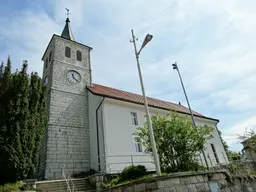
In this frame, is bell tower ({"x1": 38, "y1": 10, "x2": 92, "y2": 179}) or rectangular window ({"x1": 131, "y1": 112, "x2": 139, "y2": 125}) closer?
bell tower ({"x1": 38, "y1": 10, "x2": 92, "y2": 179})

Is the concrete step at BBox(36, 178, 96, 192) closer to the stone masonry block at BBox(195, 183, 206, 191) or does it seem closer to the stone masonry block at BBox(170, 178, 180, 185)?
the stone masonry block at BBox(170, 178, 180, 185)

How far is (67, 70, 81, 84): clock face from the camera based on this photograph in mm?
19509

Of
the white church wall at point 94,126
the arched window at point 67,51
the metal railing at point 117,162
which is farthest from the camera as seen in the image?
the arched window at point 67,51

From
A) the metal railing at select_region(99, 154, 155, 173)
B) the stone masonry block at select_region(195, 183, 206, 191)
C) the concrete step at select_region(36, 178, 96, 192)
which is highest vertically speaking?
the metal railing at select_region(99, 154, 155, 173)

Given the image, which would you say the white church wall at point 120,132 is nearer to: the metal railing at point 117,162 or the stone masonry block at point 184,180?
the metal railing at point 117,162

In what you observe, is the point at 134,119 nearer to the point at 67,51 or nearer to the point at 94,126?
the point at 94,126

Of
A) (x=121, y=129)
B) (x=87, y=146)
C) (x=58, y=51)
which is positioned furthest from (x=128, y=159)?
(x=58, y=51)

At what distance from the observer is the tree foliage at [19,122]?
9383 millimetres

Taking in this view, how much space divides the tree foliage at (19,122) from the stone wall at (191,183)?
188 inches

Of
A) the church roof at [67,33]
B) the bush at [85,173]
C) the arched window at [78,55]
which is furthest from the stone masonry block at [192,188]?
the church roof at [67,33]

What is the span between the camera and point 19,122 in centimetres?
1016

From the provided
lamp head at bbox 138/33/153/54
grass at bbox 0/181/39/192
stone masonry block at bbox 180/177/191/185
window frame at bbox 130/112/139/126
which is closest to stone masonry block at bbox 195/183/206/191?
stone masonry block at bbox 180/177/191/185

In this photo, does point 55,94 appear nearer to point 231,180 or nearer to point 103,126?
point 103,126

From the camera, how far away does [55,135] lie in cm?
1580
